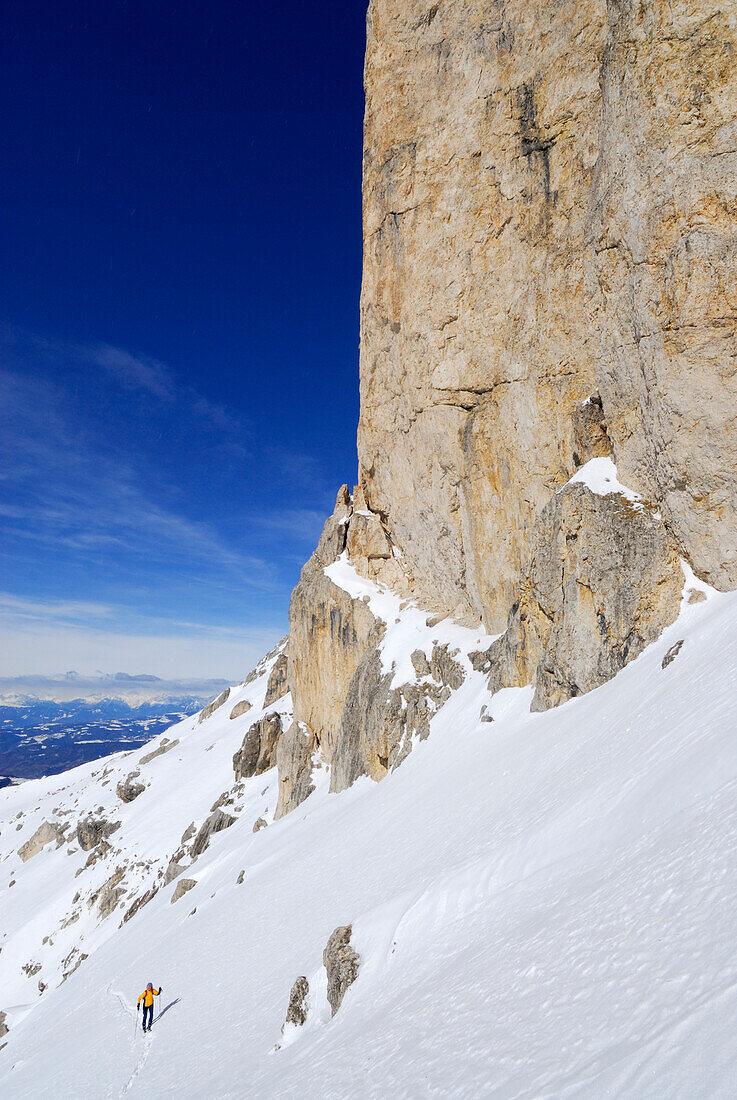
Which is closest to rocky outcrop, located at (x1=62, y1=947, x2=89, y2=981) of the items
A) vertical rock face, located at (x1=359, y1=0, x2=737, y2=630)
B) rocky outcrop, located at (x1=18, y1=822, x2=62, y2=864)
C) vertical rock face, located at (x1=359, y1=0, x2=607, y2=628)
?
rocky outcrop, located at (x1=18, y1=822, x2=62, y2=864)

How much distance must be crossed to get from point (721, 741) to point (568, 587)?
10.9 m

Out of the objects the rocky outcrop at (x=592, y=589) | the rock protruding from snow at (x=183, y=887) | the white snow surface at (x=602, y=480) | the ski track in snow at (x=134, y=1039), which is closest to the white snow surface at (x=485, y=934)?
the ski track in snow at (x=134, y=1039)

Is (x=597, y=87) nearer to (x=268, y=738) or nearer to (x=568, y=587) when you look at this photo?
(x=568, y=587)

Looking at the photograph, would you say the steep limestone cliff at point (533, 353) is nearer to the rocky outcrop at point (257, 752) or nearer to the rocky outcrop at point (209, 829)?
the rocky outcrop at point (209, 829)

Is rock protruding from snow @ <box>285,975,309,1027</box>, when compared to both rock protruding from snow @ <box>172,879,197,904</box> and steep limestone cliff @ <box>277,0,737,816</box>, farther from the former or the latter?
rock protruding from snow @ <box>172,879,197,904</box>

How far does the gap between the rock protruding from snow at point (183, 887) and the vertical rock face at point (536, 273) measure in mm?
21687

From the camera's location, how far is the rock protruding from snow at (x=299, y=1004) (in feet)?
38.8

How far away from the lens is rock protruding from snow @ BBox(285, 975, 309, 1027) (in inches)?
466

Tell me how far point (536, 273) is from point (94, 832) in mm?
57317

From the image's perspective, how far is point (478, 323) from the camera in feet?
86.6

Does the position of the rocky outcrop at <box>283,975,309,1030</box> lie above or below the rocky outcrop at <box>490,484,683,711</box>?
below

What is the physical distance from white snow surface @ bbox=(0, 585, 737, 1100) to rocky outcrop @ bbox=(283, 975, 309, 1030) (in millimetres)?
196

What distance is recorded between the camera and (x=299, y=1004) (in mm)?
12000

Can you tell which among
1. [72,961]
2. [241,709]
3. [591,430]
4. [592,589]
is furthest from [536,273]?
[241,709]
